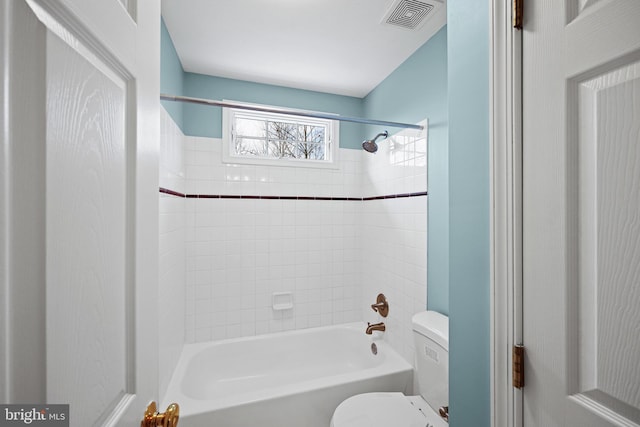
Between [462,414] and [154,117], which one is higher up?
[154,117]

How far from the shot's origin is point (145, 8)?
58cm

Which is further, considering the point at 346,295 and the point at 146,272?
the point at 346,295

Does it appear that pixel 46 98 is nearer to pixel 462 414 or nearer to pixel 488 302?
pixel 488 302

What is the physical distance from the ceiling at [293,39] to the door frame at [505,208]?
A: 3.37ft

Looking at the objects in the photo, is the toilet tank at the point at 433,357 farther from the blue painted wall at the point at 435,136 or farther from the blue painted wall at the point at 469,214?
the blue painted wall at the point at 469,214

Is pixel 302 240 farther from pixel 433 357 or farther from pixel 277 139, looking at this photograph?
pixel 433 357

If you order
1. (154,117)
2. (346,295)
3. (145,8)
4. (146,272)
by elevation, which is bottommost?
(346,295)

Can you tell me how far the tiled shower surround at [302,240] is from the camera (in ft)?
6.31

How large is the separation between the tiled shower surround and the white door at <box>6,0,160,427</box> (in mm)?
1330

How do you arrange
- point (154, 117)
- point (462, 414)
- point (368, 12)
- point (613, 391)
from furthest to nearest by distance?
point (368, 12), point (462, 414), point (154, 117), point (613, 391)

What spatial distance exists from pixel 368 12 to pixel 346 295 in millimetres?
2107

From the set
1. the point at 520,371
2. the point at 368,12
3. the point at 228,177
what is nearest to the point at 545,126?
the point at 520,371

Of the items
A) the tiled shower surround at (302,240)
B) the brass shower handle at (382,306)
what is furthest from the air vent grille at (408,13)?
the brass shower handle at (382,306)

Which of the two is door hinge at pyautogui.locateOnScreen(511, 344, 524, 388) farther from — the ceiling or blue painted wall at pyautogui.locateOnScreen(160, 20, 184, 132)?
blue painted wall at pyautogui.locateOnScreen(160, 20, 184, 132)
